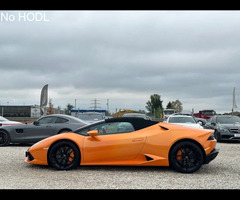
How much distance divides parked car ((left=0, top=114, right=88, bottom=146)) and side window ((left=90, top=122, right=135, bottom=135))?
4.57m

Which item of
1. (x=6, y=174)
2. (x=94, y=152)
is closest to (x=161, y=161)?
(x=94, y=152)

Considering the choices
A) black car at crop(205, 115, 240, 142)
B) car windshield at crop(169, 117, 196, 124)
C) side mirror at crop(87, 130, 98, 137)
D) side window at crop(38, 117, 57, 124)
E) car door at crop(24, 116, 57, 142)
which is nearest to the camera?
side mirror at crop(87, 130, 98, 137)

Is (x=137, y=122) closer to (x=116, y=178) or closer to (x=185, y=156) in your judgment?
(x=185, y=156)

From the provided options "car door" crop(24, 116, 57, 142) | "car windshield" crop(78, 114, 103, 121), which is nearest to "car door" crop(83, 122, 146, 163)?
"car door" crop(24, 116, 57, 142)

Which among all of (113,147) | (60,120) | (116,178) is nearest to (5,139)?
(60,120)

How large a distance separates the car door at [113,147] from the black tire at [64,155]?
0.23 meters

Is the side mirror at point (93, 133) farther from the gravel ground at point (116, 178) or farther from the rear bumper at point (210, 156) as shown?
the rear bumper at point (210, 156)

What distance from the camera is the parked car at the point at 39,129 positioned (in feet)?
37.2

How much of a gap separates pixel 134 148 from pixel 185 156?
1.09 metres

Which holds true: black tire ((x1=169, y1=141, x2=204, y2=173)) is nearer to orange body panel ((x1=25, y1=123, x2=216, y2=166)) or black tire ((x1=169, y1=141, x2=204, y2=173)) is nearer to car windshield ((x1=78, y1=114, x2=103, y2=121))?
orange body panel ((x1=25, y1=123, x2=216, y2=166))

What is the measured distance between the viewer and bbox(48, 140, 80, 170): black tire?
21.8ft

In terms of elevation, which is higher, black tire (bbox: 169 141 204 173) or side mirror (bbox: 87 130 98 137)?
side mirror (bbox: 87 130 98 137)

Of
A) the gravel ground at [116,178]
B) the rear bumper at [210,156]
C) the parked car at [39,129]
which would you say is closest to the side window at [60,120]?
the parked car at [39,129]
